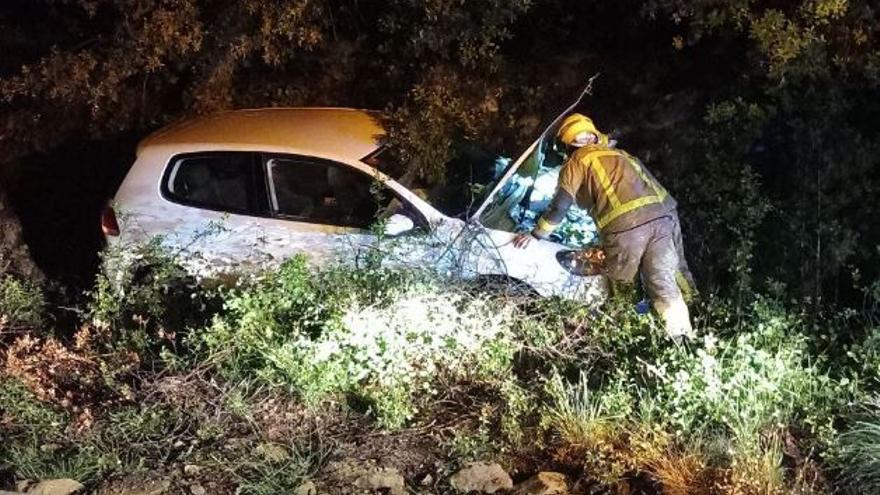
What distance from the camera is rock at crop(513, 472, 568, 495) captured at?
4727 millimetres

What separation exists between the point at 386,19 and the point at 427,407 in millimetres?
4271

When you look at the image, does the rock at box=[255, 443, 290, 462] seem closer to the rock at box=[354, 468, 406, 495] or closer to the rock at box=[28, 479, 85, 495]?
the rock at box=[354, 468, 406, 495]

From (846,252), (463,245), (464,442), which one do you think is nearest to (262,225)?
(463,245)

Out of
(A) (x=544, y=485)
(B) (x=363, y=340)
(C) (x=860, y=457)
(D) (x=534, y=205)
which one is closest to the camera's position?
(C) (x=860, y=457)

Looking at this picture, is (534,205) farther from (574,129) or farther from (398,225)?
(398,225)

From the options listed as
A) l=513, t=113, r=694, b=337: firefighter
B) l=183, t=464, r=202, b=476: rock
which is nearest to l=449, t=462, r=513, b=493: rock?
l=183, t=464, r=202, b=476: rock

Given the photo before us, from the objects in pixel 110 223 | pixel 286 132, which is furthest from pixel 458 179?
pixel 110 223

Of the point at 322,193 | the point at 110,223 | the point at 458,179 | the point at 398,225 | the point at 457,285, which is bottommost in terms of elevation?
the point at 457,285

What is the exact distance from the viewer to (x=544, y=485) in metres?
4.75

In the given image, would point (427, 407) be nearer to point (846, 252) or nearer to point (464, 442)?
point (464, 442)

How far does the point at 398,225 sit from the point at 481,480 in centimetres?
210

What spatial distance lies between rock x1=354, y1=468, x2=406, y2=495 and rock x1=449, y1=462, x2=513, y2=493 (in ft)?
0.80

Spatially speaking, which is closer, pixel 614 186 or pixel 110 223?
pixel 614 186

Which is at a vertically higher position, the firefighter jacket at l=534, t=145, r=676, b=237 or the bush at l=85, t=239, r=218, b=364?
the firefighter jacket at l=534, t=145, r=676, b=237
